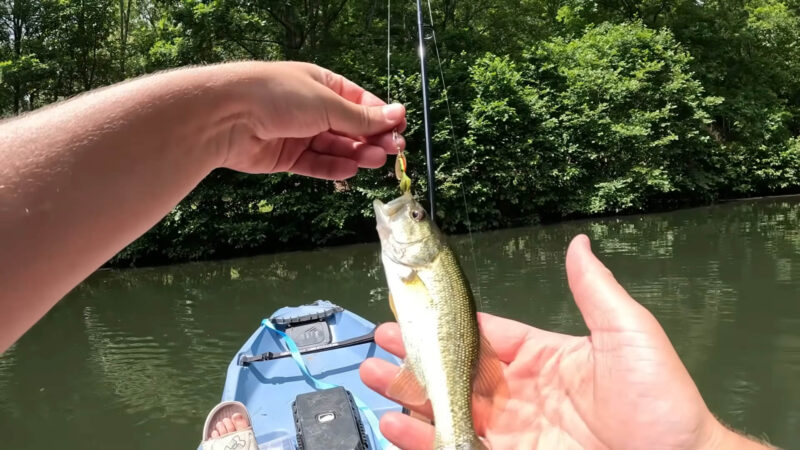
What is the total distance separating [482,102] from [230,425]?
17087mm

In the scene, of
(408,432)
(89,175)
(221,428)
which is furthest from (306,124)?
(221,428)

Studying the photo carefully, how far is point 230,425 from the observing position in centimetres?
434

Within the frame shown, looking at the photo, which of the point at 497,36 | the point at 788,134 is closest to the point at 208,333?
the point at 497,36

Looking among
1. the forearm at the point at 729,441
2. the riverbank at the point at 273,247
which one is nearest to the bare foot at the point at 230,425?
the forearm at the point at 729,441

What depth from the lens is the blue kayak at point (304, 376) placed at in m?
4.29

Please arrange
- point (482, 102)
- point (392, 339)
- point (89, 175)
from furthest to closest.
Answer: point (482, 102)
point (392, 339)
point (89, 175)

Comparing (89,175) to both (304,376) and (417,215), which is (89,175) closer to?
(417,215)

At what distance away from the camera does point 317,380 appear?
17.8ft

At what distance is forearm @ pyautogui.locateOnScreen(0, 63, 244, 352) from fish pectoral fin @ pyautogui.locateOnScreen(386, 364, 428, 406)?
3.54 feet

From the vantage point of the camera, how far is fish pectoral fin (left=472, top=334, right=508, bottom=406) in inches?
86.3

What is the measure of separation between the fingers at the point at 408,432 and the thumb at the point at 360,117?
127 centimetres

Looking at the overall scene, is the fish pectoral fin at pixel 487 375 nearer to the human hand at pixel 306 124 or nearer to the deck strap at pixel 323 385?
the human hand at pixel 306 124

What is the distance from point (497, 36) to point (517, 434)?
24967mm

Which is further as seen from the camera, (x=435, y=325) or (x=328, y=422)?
(x=328, y=422)
